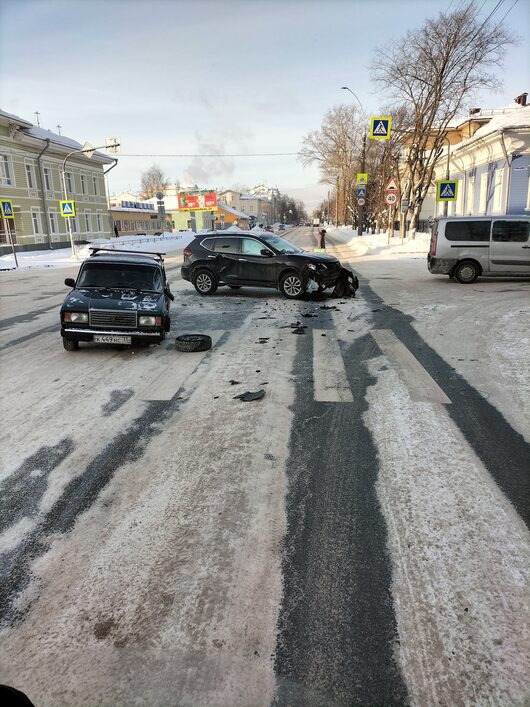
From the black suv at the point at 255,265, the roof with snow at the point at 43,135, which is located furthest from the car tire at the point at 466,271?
the roof with snow at the point at 43,135

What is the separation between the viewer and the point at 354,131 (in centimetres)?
5431

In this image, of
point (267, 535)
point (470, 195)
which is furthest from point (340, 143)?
point (267, 535)

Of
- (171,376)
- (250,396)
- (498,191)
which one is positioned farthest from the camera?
(498,191)

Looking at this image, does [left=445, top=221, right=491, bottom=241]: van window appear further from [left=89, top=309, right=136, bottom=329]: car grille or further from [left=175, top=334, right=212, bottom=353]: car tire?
[left=89, top=309, right=136, bottom=329]: car grille

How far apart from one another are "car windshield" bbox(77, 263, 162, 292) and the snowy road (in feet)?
6.53

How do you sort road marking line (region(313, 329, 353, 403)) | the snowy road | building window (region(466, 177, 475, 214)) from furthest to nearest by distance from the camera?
building window (region(466, 177, 475, 214)), road marking line (region(313, 329, 353, 403)), the snowy road

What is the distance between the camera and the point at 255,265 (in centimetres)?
1315

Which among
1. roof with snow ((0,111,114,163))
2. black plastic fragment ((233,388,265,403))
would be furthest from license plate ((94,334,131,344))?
roof with snow ((0,111,114,163))

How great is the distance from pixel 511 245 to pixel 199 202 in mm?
84924

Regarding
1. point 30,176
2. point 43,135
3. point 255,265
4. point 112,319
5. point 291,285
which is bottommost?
point 291,285

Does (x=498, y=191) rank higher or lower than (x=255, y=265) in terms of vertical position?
higher

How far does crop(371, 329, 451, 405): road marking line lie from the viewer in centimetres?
578

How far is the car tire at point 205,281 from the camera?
45.3 ft

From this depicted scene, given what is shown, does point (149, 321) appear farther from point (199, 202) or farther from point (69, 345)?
point (199, 202)
